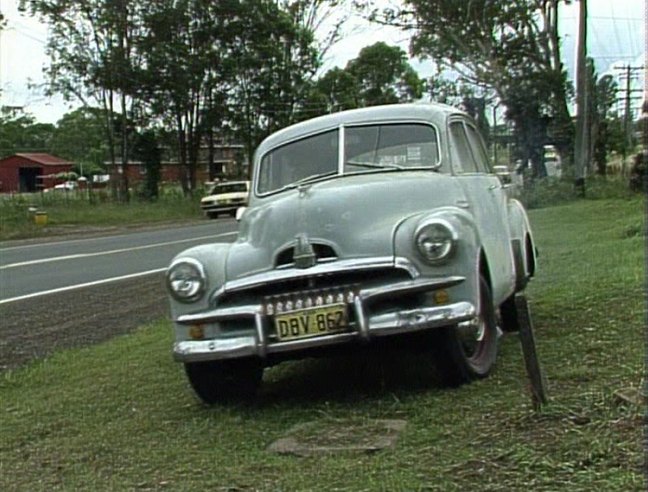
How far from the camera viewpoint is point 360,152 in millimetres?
7254

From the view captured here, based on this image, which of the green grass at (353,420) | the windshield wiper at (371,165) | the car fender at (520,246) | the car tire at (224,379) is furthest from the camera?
the car fender at (520,246)

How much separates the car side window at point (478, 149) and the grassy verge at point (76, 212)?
971 inches

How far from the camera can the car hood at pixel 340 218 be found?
6055 mm

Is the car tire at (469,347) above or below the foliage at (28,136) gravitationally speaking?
below

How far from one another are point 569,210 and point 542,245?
38.7 ft

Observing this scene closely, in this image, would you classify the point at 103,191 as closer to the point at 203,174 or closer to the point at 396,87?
the point at 203,174

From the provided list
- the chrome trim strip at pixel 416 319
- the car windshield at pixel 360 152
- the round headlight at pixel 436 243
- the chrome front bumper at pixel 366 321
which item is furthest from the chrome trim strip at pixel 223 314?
the car windshield at pixel 360 152

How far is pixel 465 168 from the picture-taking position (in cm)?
736

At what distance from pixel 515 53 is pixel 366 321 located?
3685cm

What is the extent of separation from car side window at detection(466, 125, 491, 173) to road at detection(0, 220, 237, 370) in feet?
13.1

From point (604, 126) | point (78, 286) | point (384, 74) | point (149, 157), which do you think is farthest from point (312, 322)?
point (384, 74)

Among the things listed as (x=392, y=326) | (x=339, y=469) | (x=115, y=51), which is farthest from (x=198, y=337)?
(x=115, y=51)

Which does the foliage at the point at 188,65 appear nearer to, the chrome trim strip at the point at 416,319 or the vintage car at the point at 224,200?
the vintage car at the point at 224,200

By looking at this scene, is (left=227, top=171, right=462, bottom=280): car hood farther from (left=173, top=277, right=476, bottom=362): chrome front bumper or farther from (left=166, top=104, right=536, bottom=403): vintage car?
(left=173, top=277, right=476, bottom=362): chrome front bumper
